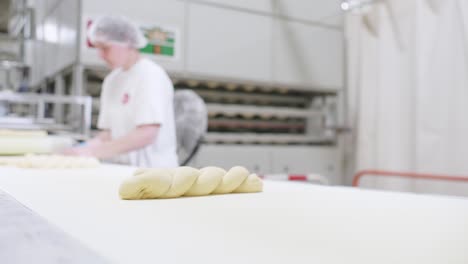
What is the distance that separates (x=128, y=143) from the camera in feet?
6.77

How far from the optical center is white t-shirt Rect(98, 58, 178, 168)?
7.06ft

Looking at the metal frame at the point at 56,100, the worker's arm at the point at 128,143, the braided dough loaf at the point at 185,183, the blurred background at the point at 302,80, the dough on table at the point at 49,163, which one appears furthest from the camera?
the blurred background at the point at 302,80

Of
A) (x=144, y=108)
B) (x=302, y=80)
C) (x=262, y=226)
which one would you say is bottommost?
(x=262, y=226)

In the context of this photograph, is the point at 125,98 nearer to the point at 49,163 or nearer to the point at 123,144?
the point at 123,144

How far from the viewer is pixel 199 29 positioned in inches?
121

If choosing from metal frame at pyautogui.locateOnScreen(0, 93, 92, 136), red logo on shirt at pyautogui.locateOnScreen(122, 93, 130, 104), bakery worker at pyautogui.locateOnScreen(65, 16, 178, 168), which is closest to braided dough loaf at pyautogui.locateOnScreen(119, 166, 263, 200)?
bakery worker at pyautogui.locateOnScreen(65, 16, 178, 168)

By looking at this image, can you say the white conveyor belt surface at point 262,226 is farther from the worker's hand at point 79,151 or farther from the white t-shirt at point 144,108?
the white t-shirt at point 144,108

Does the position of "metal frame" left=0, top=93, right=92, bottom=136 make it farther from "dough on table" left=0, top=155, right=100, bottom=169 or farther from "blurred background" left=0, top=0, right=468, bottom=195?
"dough on table" left=0, top=155, right=100, bottom=169

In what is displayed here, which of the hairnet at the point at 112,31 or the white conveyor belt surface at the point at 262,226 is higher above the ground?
the hairnet at the point at 112,31

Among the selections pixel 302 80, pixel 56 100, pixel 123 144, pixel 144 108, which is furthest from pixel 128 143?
pixel 302 80

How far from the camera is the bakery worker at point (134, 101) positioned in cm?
213

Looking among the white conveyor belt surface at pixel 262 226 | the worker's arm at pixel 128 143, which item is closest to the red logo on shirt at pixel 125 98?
the worker's arm at pixel 128 143

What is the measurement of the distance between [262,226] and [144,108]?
1623 mm

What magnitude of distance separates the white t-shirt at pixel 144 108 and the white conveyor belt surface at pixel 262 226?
1159mm
